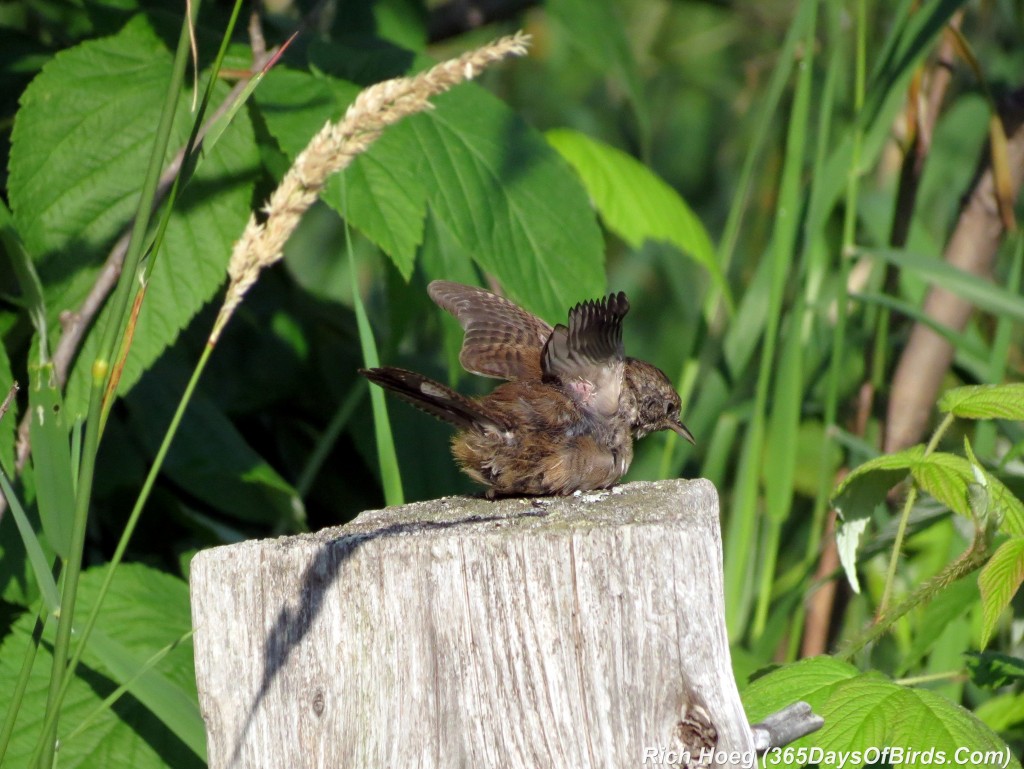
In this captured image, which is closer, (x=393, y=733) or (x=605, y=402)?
(x=393, y=733)

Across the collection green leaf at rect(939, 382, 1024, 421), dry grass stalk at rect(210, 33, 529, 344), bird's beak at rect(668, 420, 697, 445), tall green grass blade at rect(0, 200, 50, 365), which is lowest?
bird's beak at rect(668, 420, 697, 445)

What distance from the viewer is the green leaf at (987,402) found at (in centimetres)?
196

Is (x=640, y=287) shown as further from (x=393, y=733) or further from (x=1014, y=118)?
(x=393, y=733)

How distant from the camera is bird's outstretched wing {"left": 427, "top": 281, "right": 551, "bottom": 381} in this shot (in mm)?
2678

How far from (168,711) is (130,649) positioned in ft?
1.85

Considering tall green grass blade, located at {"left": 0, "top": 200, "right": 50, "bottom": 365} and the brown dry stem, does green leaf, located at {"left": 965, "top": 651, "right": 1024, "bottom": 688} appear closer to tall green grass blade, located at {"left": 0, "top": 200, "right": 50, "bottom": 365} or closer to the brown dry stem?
the brown dry stem

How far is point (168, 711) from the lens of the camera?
1.82m

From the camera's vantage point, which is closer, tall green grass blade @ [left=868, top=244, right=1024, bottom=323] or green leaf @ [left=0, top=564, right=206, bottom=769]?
green leaf @ [left=0, top=564, right=206, bottom=769]

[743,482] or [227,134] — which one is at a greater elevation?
[227,134]

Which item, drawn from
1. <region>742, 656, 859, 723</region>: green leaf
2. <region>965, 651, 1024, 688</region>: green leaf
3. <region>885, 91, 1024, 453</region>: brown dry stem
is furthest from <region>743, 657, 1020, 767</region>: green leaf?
<region>885, 91, 1024, 453</region>: brown dry stem

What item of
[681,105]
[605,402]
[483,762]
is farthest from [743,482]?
[681,105]

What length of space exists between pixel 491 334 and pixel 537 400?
12.0 inches

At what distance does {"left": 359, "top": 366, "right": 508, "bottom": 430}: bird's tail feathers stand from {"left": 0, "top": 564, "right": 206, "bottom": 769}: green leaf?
2.06 ft

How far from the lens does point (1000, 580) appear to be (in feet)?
5.81
